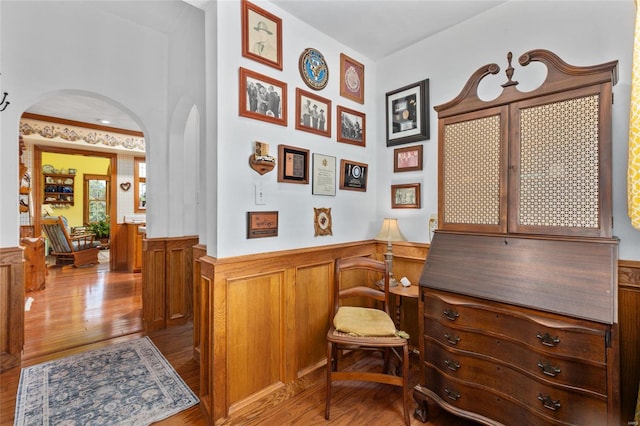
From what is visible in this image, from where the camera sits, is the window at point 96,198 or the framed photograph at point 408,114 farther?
the window at point 96,198

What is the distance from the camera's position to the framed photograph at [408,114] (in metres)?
2.48

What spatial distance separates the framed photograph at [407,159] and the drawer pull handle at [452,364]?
1571 mm

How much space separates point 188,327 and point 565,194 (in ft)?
11.7

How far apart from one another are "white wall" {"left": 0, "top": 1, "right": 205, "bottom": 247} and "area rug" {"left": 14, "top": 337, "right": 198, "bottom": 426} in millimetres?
1153

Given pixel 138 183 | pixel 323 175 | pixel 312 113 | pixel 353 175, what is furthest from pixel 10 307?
pixel 138 183

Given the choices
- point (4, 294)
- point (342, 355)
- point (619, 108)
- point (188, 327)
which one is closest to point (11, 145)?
point (4, 294)

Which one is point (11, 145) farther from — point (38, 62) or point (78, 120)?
point (78, 120)

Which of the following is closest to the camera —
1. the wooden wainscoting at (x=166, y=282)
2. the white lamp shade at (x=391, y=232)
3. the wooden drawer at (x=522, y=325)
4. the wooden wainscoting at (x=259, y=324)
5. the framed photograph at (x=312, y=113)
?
the wooden drawer at (x=522, y=325)

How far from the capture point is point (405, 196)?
8.68ft

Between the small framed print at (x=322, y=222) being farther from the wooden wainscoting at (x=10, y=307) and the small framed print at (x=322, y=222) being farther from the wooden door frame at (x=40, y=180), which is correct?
the wooden door frame at (x=40, y=180)

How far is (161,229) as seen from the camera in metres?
3.18

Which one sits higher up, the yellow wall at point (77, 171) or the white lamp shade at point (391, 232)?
the yellow wall at point (77, 171)

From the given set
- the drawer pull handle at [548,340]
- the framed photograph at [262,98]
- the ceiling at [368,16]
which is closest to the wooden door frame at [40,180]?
→ the ceiling at [368,16]

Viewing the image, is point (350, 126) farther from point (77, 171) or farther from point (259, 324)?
point (77, 171)
